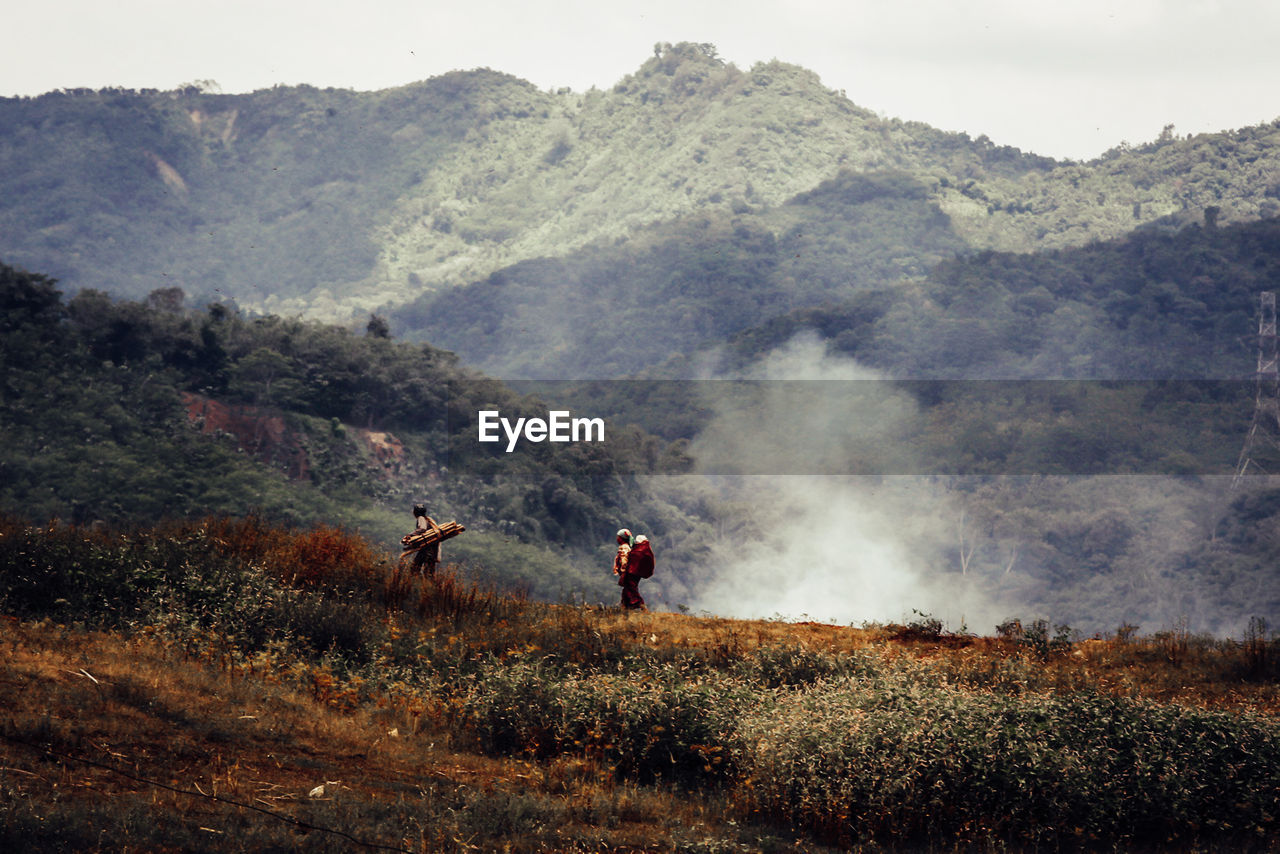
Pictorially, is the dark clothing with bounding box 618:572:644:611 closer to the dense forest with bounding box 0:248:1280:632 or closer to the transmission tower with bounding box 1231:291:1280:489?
the dense forest with bounding box 0:248:1280:632

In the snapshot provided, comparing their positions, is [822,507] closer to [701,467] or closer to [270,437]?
[701,467]

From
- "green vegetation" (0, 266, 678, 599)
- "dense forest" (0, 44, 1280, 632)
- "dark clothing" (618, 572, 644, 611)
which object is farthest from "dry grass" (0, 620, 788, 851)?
"green vegetation" (0, 266, 678, 599)

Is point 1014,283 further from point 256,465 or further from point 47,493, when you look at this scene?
point 47,493

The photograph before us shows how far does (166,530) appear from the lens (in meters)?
15.6

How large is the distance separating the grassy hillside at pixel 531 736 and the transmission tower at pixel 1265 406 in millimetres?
99813

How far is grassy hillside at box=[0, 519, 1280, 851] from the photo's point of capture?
8.09m

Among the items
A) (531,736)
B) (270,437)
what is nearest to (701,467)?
(270,437)

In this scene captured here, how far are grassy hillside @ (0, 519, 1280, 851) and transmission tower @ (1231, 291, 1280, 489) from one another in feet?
327

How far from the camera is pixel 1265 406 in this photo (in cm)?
11131

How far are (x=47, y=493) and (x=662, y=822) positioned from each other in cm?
4973

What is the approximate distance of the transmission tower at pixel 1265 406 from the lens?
10394 centimetres

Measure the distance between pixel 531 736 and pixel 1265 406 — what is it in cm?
11686

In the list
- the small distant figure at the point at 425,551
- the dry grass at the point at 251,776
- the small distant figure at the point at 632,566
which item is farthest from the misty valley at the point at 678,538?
the small distant figure at the point at 632,566

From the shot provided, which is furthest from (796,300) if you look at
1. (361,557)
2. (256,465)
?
(361,557)
